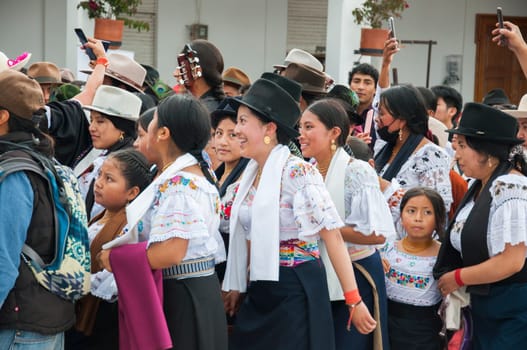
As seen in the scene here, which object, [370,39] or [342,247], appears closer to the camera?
[342,247]

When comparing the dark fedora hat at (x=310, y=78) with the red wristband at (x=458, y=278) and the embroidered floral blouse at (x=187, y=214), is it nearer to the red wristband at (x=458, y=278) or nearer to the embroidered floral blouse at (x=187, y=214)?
the red wristband at (x=458, y=278)

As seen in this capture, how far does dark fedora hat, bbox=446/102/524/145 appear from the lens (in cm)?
431

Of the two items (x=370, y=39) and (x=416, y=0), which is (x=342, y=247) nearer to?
(x=370, y=39)

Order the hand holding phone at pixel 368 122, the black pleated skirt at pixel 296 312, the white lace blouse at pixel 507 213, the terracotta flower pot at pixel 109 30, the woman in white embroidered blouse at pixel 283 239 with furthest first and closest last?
the terracotta flower pot at pixel 109 30, the hand holding phone at pixel 368 122, the white lace blouse at pixel 507 213, the black pleated skirt at pixel 296 312, the woman in white embroidered blouse at pixel 283 239

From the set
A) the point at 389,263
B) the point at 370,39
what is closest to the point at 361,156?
the point at 389,263

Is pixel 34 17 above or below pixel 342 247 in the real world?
above

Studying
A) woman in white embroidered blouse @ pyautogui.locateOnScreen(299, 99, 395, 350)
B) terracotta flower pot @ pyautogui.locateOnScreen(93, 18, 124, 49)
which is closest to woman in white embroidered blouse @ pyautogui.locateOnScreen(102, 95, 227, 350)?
woman in white embroidered blouse @ pyautogui.locateOnScreen(299, 99, 395, 350)

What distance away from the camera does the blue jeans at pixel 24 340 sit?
122 inches

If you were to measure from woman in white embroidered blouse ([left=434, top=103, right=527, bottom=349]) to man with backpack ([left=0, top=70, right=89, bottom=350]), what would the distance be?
6.92 feet

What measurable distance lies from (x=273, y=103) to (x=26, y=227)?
135cm

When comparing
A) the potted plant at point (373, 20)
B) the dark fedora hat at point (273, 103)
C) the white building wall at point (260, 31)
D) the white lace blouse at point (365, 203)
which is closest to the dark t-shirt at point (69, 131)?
the dark fedora hat at point (273, 103)

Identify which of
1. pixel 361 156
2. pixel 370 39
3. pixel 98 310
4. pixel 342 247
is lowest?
pixel 98 310

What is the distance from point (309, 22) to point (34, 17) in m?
4.62

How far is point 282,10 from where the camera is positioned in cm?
1373
